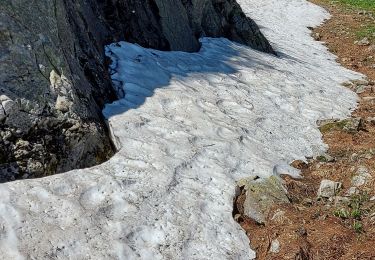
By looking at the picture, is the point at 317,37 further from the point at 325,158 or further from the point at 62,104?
the point at 62,104

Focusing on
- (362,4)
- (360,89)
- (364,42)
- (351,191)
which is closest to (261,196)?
(351,191)

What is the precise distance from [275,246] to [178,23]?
30.8 ft

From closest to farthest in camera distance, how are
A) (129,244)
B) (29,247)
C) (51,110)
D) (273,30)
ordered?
(29,247)
(129,244)
(51,110)
(273,30)

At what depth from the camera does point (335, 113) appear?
12.0 metres

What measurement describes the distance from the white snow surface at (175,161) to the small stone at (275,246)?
289 millimetres

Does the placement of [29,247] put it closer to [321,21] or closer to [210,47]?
[210,47]

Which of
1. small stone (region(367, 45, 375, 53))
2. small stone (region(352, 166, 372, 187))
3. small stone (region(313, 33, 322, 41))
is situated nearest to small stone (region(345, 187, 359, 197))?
small stone (region(352, 166, 372, 187))

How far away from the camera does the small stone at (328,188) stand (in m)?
7.70

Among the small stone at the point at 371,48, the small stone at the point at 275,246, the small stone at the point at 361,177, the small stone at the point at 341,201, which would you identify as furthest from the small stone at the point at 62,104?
the small stone at the point at 371,48

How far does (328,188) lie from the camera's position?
778 centimetres

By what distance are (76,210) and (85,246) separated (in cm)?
58

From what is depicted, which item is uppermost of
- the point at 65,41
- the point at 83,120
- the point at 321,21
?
the point at 65,41

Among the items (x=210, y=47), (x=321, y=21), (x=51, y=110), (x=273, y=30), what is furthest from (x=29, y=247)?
(x=321, y=21)

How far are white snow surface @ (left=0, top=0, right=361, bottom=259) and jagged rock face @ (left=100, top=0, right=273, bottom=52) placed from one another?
23.6 inches
